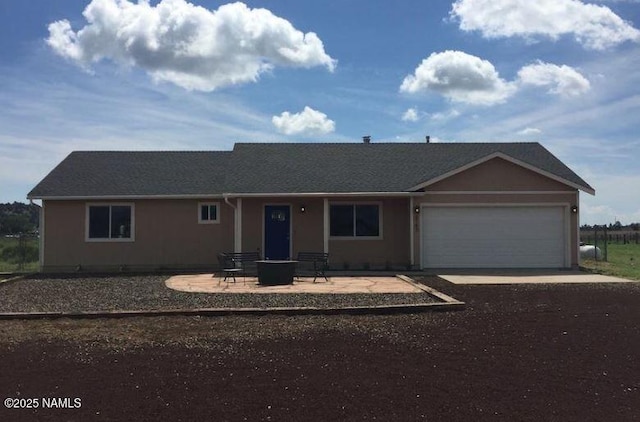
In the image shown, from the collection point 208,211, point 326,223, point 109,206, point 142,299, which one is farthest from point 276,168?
point 142,299

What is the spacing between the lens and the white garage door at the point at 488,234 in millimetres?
18828

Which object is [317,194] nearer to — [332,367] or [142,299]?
[142,299]

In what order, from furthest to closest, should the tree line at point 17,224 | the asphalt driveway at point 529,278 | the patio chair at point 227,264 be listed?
the tree line at point 17,224
the patio chair at point 227,264
the asphalt driveway at point 529,278

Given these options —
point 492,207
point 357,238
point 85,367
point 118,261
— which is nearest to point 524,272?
point 492,207

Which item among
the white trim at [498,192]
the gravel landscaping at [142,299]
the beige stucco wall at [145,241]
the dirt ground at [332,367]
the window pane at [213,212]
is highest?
the white trim at [498,192]

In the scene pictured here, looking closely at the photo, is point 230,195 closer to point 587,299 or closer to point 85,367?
point 587,299

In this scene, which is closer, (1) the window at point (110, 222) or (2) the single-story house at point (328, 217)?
(2) the single-story house at point (328, 217)

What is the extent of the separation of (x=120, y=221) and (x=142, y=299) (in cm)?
814

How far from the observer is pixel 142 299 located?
12.0m

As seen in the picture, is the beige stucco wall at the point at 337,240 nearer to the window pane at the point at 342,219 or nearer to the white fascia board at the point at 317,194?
the window pane at the point at 342,219

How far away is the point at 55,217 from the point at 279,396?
16038 mm

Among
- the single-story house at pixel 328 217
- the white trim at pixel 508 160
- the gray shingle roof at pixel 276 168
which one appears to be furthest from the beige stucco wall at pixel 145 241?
the white trim at pixel 508 160

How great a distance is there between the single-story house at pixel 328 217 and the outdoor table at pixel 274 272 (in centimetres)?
395

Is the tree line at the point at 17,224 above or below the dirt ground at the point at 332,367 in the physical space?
above
